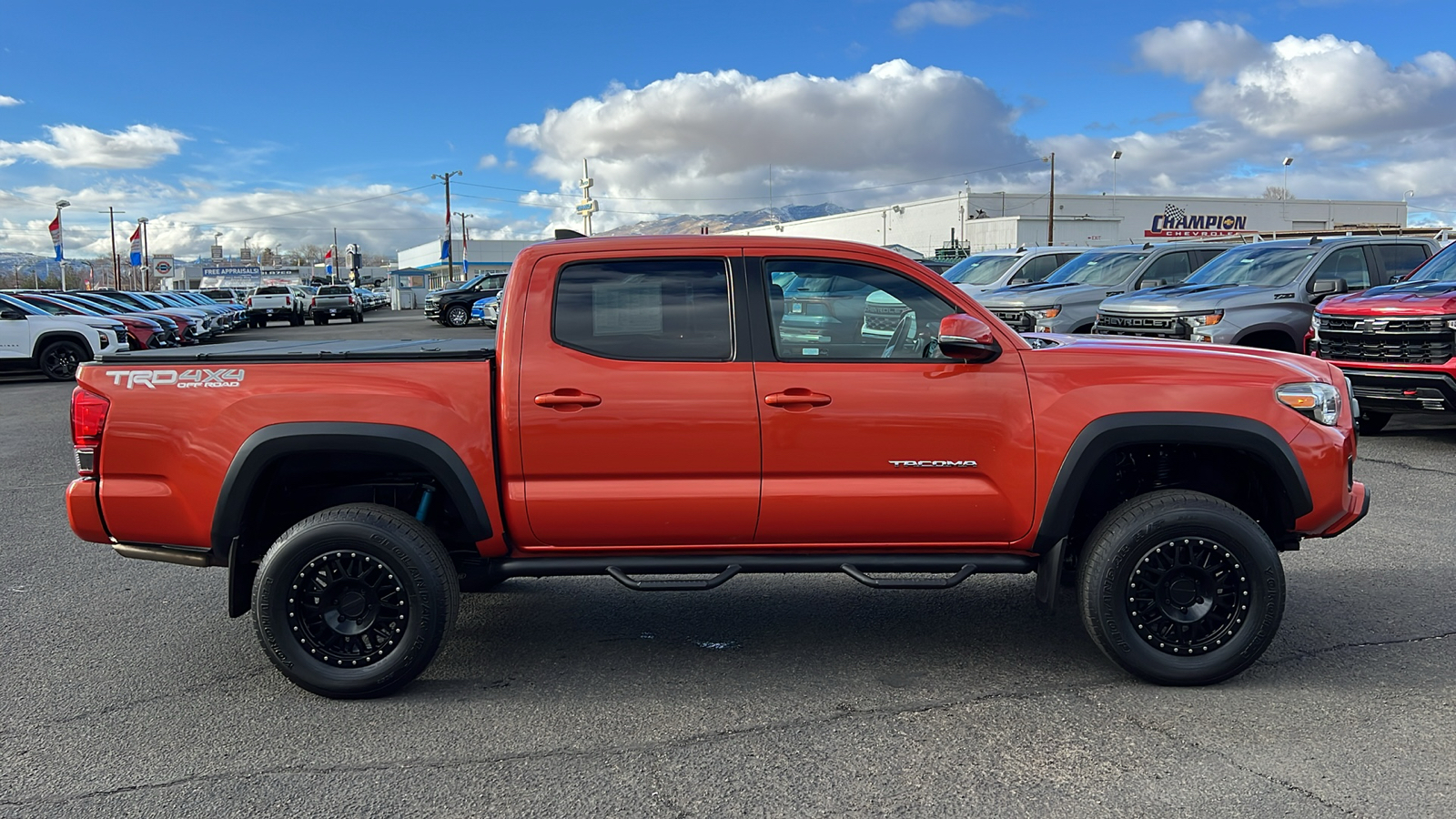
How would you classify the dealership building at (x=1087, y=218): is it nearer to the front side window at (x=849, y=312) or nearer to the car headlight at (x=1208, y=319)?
the car headlight at (x=1208, y=319)

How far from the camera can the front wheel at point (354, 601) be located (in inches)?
161

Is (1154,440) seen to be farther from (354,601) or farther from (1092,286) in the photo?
(1092,286)

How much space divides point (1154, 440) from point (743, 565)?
1678 millimetres

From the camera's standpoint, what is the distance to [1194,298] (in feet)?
37.1

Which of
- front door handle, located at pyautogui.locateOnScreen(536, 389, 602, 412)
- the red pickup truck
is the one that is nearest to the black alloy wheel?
the red pickup truck

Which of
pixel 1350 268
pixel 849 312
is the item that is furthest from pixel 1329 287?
pixel 849 312

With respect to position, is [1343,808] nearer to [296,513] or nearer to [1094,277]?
[296,513]

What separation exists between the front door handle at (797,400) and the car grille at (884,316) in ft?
1.31

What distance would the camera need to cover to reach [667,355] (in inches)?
166

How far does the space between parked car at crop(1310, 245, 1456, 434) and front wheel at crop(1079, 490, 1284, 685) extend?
5800 mm

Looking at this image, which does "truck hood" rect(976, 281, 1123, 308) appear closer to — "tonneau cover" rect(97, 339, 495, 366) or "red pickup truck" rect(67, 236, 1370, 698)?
"red pickup truck" rect(67, 236, 1370, 698)

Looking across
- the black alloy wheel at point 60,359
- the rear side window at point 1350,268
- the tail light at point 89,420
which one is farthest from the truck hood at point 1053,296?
the black alloy wheel at point 60,359

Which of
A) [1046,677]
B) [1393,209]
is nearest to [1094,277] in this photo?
[1046,677]

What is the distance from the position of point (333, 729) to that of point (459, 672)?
656mm
